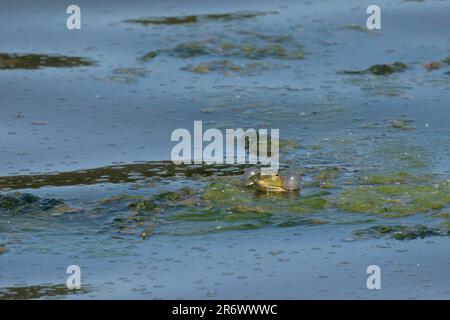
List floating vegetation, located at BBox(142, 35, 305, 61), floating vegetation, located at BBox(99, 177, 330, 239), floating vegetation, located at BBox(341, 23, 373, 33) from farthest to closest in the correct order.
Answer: floating vegetation, located at BBox(341, 23, 373, 33)
floating vegetation, located at BBox(142, 35, 305, 61)
floating vegetation, located at BBox(99, 177, 330, 239)

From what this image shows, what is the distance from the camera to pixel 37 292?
5113 millimetres

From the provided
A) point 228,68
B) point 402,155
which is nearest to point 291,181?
point 402,155

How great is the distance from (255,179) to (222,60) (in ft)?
7.77

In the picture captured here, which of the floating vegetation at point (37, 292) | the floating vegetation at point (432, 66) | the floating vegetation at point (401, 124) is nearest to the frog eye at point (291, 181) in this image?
the floating vegetation at point (401, 124)

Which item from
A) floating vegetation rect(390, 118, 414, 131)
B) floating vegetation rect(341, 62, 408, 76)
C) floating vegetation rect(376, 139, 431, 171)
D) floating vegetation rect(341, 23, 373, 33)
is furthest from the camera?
floating vegetation rect(341, 23, 373, 33)

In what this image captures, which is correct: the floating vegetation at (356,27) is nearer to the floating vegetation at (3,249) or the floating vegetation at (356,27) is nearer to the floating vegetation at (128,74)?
the floating vegetation at (128,74)

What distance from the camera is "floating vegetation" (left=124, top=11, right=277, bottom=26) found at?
363 inches

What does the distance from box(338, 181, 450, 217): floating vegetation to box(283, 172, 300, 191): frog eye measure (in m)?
0.24

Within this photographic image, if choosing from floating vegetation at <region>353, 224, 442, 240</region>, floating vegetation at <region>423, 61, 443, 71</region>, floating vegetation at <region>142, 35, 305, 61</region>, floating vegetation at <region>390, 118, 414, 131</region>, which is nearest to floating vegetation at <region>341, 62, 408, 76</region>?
floating vegetation at <region>423, 61, 443, 71</region>

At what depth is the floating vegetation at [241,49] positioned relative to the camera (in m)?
8.51

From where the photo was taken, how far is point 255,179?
6.19 meters

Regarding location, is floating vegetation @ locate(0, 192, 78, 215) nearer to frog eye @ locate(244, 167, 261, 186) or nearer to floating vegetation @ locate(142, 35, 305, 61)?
frog eye @ locate(244, 167, 261, 186)

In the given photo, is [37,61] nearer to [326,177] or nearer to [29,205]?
[29,205]

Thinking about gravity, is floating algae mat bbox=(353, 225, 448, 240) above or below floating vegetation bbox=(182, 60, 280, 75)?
below
